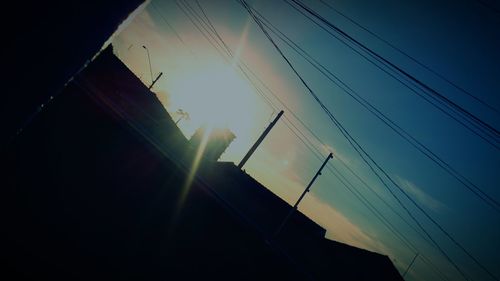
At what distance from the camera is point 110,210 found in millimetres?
5129

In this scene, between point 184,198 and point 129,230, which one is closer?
point 129,230

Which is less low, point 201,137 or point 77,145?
point 201,137

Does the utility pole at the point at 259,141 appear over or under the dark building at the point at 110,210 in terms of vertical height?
over

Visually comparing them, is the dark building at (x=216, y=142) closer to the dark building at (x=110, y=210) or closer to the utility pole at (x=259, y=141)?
the utility pole at (x=259, y=141)

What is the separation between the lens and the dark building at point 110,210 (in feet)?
15.0

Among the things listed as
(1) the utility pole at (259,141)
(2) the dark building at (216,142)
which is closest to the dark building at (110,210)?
(1) the utility pole at (259,141)

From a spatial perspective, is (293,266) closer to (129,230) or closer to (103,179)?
(129,230)

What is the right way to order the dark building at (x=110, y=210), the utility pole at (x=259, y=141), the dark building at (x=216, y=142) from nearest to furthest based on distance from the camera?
the dark building at (x=110, y=210) → the utility pole at (x=259, y=141) → the dark building at (x=216, y=142)

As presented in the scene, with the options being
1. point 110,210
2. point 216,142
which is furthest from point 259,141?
point 110,210

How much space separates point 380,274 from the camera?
22938 millimetres

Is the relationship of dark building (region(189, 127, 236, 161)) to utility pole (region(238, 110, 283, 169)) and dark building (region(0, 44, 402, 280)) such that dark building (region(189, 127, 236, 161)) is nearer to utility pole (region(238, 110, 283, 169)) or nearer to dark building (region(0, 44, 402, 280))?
utility pole (region(238, 110, 283, 169))

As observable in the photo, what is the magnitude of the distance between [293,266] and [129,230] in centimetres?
328

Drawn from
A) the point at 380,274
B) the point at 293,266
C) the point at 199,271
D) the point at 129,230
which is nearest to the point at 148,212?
the point at 129,230

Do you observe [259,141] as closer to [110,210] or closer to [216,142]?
[216,142]
